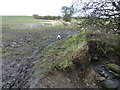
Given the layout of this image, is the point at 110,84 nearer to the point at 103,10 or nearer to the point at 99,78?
the point at 99,78

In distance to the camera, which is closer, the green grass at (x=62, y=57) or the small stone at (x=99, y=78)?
the small stone at (x=99, y=78)

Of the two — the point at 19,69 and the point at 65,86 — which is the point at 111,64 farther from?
the point at 19,69

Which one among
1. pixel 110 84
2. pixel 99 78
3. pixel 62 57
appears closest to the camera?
pixel 110 84

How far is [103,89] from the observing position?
331cm

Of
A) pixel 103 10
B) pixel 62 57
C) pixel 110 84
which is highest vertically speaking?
pixel 103 10

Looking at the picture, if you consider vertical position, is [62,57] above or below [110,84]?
above

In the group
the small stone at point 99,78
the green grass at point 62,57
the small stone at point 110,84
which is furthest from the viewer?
the green grass at point 62,57

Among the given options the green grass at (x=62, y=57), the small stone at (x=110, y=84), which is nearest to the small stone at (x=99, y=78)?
the small stone at (x=110, y=84)

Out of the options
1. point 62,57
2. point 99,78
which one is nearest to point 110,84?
point 99,78

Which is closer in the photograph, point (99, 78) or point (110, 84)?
point (110, 84)

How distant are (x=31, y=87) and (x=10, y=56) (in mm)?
3813

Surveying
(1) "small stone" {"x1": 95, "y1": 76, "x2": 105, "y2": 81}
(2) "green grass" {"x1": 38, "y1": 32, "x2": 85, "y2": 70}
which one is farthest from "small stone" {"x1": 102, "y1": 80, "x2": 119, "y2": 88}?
(2) "green grass" {"x1": 38, "y1": 32, "x2": 85, "y2": 70}

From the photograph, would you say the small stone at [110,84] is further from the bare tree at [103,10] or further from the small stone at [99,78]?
the bare tree at [103,10]

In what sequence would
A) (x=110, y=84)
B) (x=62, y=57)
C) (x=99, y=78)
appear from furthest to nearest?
1. (x=62, y=57)
2. (x=99, y=78)
3. (x=110, y=84)
